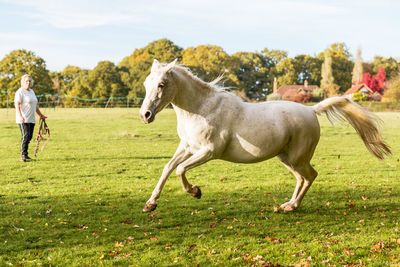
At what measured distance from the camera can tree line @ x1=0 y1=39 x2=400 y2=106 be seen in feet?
202

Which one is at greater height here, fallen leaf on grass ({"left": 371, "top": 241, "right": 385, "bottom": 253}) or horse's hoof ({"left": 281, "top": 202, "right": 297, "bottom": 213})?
fallen leaf on grass ({"left": 371, "top": 241, "right": 385, "bottom": 253})

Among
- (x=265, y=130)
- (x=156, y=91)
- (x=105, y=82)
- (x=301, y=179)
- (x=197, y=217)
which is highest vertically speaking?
(x=156, y=91)

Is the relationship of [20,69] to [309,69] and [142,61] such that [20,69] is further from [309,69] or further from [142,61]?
[309,69]

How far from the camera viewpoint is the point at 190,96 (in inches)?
235

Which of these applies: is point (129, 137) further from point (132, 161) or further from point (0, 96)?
point (0, 96)

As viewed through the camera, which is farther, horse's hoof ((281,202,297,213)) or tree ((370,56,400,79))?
tree ((370,56,400,79))

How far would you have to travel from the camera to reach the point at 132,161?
13289 mm

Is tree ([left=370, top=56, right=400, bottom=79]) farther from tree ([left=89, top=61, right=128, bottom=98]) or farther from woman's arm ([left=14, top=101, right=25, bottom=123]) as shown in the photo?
woman's arm ([left=14, top=101, right=25, bottom=123])

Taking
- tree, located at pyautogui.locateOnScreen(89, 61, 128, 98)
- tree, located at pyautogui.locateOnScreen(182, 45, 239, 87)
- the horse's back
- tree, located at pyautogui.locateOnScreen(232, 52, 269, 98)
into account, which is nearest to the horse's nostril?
the horse's back

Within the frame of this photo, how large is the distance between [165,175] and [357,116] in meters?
3.58

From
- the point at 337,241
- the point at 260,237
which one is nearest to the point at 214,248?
the point at 260,237

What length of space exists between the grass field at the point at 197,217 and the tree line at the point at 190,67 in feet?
123

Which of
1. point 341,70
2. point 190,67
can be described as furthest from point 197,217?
point 341,70

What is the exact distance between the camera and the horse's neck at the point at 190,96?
5.90 metres
